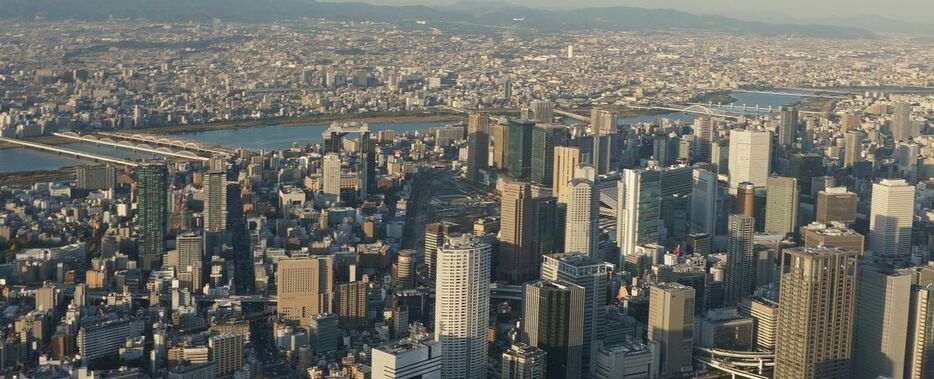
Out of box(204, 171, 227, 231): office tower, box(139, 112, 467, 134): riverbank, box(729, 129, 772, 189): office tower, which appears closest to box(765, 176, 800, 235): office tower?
box(729, 129, 772, 189): office tower

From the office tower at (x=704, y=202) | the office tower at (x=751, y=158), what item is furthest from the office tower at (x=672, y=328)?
the office tower at (x=751, y=158)

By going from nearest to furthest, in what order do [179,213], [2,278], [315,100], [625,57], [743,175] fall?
[2,278] < [179,213] < [743,175] < [315,100] < [625,57]

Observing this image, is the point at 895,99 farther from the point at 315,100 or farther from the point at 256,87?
the point at 256,87

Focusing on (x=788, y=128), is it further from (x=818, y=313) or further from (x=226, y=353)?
(x=226, y=353)

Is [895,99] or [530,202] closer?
[530,202]

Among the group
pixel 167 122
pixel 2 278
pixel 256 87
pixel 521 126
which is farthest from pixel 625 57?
→ pixel 2 278

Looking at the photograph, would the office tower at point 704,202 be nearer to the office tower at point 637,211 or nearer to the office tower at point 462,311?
the office tower at point 637,211
